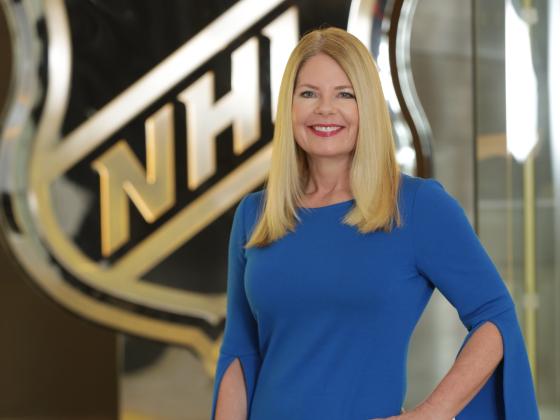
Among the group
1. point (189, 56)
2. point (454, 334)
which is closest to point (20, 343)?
point (189, 56)

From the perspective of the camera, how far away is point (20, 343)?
12.9 feet

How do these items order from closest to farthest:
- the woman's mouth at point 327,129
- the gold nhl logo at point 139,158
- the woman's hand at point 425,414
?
the woman's hand at point 425,414 → the woman's mouth at point 327,129 → the gold nhl logo at point 139,158

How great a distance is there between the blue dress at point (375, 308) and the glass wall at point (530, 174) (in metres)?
1.65

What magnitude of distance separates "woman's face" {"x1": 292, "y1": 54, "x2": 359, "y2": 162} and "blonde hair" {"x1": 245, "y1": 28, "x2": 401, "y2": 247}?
0.05ft

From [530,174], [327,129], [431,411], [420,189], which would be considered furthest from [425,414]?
[530,174]

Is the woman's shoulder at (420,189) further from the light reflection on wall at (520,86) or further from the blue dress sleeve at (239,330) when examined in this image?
the light reflection on wall at (520,86)

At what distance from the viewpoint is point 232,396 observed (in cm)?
146

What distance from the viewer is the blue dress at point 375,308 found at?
129cm

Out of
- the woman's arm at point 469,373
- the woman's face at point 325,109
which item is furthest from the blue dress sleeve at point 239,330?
the woman's arm at point 469,373

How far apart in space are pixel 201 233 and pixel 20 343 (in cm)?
138

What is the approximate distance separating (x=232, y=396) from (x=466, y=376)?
40cm

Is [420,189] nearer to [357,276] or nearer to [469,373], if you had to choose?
[357,276]

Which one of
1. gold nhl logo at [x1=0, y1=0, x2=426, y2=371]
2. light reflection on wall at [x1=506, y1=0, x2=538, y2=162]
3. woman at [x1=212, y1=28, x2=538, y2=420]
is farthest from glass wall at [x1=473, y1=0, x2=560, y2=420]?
woman at [x1=212, y1=28, x2=538, y2=420]

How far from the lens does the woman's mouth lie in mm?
1373
